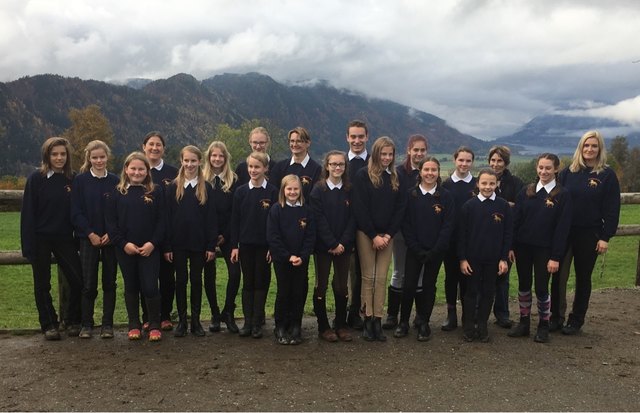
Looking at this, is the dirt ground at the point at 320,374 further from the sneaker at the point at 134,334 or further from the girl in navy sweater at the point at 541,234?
the girl in navy sweater at the point at 541,234

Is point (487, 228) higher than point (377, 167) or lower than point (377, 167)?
lower

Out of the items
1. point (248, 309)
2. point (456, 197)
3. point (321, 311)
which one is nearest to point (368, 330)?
point (321, 311)

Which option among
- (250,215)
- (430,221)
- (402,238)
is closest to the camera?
(250,215)

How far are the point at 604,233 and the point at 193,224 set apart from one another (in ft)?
13.9

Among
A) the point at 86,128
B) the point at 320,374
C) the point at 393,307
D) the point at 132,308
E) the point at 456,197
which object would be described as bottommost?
the point at 320,374

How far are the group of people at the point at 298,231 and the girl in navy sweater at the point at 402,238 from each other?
2cm

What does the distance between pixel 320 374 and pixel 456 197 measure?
2.52 meters

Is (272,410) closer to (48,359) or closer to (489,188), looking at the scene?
(48,359)

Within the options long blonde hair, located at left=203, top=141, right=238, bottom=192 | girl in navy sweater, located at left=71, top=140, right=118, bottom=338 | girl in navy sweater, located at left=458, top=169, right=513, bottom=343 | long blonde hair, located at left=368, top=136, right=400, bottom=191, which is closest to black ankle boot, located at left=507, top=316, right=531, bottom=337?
girl in navy sweater, located at left=458, top=169, right=513, bottom=343

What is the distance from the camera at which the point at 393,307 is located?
20.4 feet

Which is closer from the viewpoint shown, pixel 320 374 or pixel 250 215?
pixel 320 374

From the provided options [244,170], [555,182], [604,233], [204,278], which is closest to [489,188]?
[555,182]

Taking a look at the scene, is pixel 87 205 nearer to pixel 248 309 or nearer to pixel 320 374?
pixel 248 309

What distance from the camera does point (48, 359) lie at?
510 centimetres
